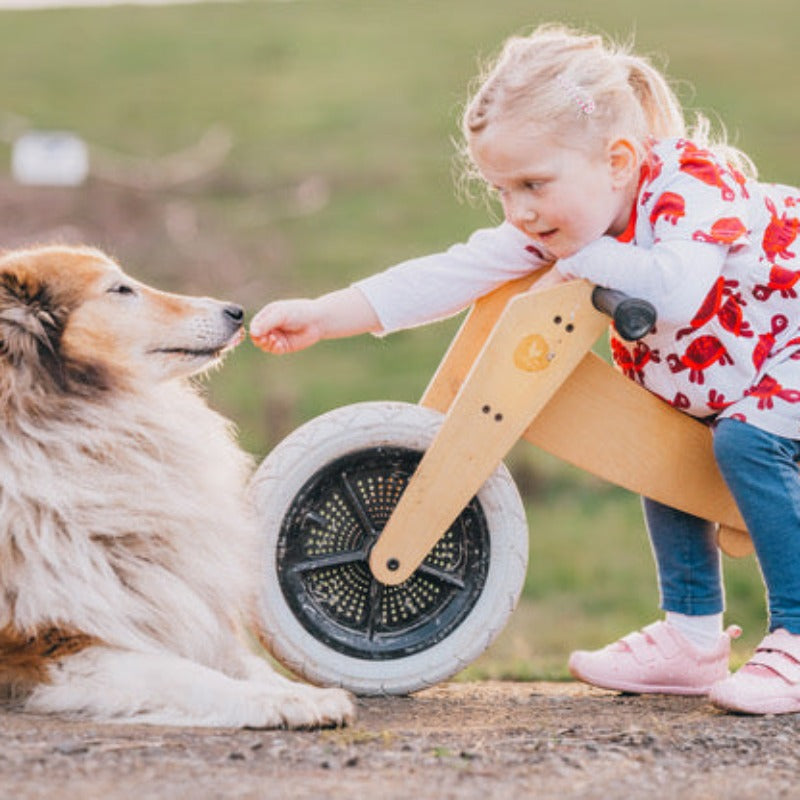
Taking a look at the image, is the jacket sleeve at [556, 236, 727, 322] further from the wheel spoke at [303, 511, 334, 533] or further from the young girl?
the wheel spoke at [303, 511, 334, 533]

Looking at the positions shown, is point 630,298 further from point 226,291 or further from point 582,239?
point 226,291

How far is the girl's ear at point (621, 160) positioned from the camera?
3621mm

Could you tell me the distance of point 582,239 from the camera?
12.1 ft

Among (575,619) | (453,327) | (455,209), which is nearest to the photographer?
(575,619)

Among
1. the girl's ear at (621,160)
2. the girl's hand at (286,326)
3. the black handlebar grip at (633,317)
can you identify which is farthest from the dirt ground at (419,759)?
the girl's ear at (621,160)

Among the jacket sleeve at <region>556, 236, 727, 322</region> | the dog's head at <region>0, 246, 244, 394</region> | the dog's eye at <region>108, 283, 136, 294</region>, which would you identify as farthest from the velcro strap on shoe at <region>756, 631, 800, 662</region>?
the dog's eye at <region>108, 283, 136, 294</region>

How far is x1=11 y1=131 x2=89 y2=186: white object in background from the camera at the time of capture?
18.6m

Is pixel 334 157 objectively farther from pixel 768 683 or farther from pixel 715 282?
pixel 768 683

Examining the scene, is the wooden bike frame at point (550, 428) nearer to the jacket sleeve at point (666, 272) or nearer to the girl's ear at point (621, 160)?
the jacket sleeve at point (666, 272)

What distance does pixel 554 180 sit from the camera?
3.56 metres

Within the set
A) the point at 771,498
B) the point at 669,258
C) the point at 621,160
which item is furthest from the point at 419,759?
the point at 621,160

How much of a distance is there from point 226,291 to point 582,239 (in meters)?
11.1

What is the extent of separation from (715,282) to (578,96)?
615 millimetres

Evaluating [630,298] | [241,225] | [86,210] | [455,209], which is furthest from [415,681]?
[455,209]
